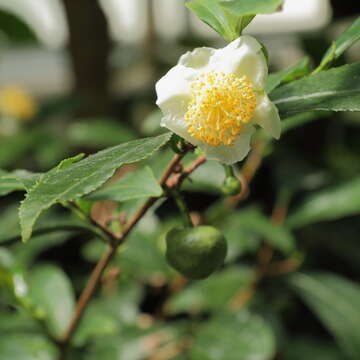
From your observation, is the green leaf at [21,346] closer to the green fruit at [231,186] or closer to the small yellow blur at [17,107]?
the green fruit at [231,186]

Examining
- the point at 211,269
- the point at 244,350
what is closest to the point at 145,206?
the point at 211,269

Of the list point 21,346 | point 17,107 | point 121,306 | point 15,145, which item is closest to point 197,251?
point 21,346

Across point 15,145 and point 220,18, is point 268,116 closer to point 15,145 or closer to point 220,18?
point 220,18

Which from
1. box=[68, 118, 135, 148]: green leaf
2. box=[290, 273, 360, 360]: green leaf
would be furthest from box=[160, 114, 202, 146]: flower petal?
box=[68, 118, 135, 148]: green leaf

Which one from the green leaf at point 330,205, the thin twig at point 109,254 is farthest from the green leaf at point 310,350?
the thin twig at point 109,254

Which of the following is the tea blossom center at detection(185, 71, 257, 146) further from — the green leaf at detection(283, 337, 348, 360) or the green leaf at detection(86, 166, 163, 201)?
the green leaf at detection(283, 337, 348, 360)

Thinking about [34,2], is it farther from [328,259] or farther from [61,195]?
[61,195]
